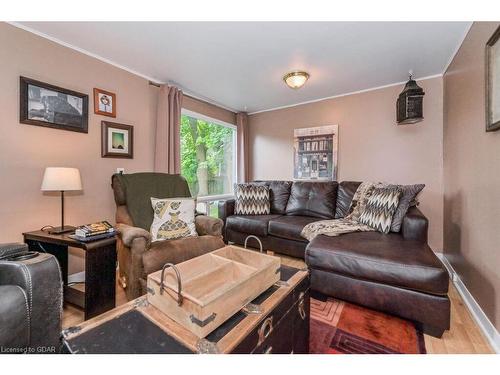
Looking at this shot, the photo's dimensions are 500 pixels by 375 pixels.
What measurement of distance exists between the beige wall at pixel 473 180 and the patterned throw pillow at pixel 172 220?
7.02 ft

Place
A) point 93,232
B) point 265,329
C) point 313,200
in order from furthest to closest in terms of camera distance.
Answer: point 313,200 → point 93,232 → point 265,329

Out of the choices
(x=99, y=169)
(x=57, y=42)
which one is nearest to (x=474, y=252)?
(x=99, y=169)

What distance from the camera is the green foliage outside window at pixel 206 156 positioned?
11.1 feet

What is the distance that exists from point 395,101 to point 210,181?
288 centimetres

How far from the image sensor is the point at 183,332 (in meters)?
0.75

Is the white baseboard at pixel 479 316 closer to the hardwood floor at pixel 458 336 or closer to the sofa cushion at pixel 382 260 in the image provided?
the hardwood floor at pixel 458 336

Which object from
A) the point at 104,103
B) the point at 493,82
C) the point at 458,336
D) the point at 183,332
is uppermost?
the point at 104,103

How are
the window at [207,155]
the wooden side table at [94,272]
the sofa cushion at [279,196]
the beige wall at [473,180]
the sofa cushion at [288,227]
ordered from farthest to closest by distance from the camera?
the window at [207,155], the sofa cushion at [279,196], the sofa cushion at [288,227], the wooden side table at [94,272], the beige wall at [473,180]

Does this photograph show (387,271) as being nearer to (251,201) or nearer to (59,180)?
(251,201)

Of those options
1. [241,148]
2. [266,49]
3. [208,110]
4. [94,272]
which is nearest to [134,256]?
[94,272]

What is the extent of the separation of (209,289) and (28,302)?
811 mm

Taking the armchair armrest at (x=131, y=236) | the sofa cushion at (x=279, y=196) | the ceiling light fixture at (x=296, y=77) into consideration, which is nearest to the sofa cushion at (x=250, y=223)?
the sofa cushion at (x=279, y=196)

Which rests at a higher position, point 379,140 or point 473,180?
point 379,140
